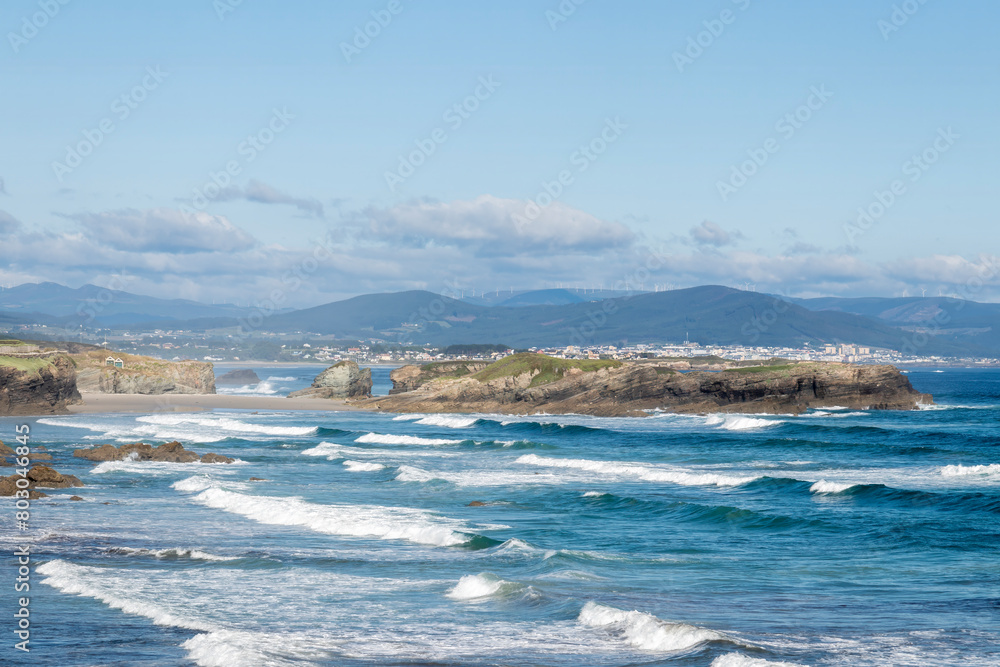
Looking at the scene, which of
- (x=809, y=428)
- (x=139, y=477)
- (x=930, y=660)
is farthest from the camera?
(x=809, y=428)

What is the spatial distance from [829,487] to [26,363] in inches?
2470

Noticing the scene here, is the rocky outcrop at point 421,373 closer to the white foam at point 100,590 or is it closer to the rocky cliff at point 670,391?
the rocky cliff at point 670,391

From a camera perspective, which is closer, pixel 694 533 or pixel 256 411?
pixel 694 533

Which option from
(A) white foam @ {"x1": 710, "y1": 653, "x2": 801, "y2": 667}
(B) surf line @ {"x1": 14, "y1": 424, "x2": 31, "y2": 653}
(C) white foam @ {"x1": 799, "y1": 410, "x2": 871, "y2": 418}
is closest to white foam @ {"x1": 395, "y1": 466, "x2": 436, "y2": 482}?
(B) surf line @ {"x1": 14, "y1": 424, "x2": 31, "y2": 653}

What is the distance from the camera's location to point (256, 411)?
89750 mm

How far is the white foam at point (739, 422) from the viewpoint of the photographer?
2645 inches

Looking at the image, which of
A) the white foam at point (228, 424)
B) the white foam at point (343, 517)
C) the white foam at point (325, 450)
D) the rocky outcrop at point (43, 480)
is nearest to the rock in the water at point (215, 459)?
the white foam at point (325, 450)

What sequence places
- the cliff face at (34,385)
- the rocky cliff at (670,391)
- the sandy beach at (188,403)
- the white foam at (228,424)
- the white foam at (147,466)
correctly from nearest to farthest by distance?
the white foam at (147,466)
the white foam at (228,424)
the cliff face at (34,385)
the rocky cliff at (670,391)
the sandy beach at (188,403)

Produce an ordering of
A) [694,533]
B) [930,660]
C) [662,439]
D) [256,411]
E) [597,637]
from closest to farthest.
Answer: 1. [930,660]
2. [597,637]
3. [694,533]
4. [662,439]
5. [256,411]

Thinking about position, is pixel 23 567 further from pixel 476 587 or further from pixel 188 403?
pixel 188 403

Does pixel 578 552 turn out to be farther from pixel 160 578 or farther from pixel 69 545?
pixel 69 545

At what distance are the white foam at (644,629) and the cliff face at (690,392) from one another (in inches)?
2537

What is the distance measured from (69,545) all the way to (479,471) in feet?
74.0

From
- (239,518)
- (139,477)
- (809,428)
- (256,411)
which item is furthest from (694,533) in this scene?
(256,411)
